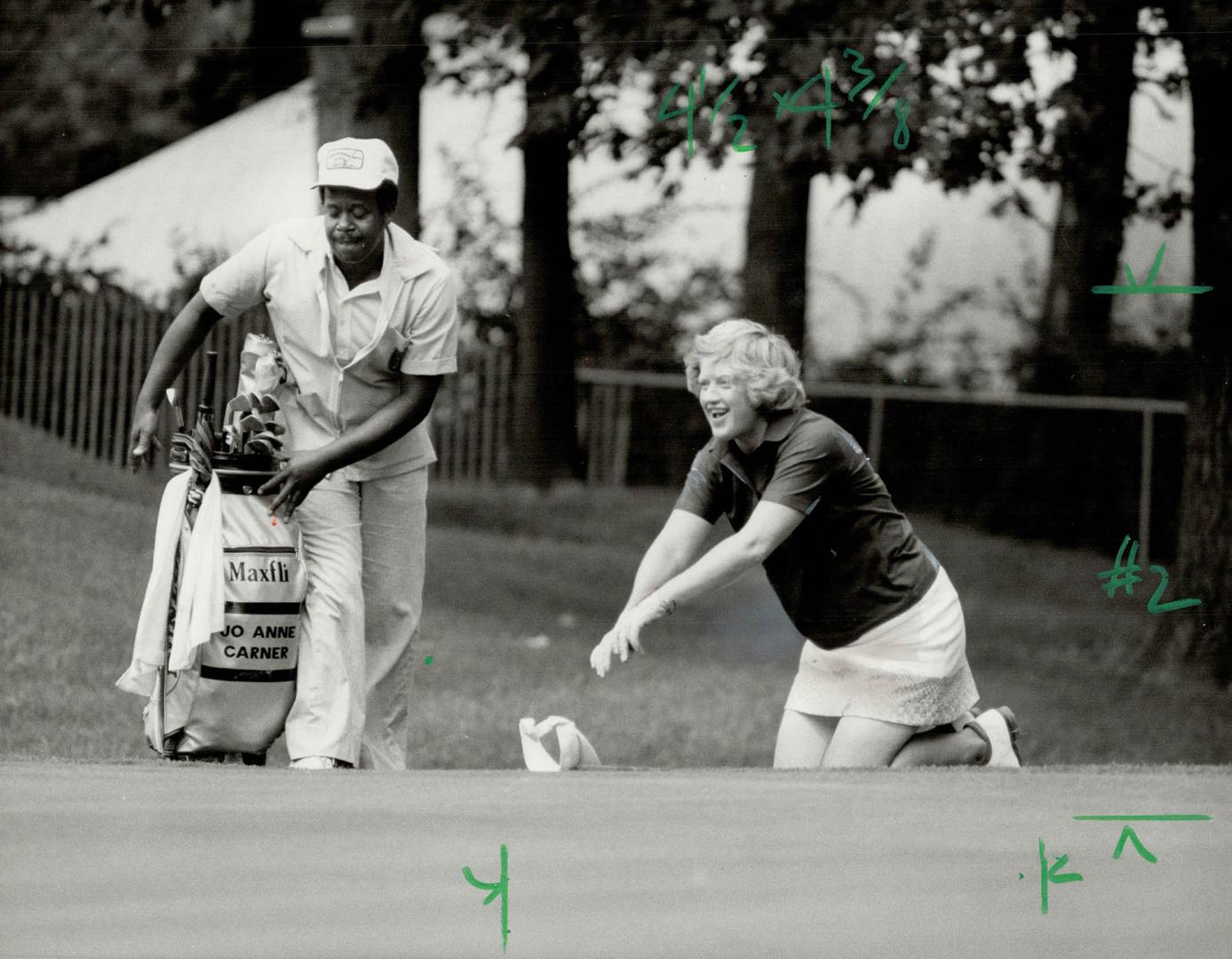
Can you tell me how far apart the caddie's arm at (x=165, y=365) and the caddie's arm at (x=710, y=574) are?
4.00ft

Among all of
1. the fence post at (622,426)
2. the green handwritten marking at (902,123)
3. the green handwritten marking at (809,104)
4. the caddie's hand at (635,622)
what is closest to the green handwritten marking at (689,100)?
the green handwritten marking at (809,104)

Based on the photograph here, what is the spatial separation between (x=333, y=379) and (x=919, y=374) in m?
6.55

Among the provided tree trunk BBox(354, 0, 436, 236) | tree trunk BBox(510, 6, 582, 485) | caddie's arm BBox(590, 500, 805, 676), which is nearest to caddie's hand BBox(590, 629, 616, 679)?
caddie's arm BBox(590, 500, 805, 676)

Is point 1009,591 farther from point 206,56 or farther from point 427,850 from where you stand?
point 427,850

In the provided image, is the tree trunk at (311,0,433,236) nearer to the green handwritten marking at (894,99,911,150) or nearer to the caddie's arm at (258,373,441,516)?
the green handwritten marking at (894,99,911,150)

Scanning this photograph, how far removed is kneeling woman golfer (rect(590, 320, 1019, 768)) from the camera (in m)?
4.30

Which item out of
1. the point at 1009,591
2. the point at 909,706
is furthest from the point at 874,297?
the point at 909,706

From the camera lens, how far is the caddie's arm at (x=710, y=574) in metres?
3.88

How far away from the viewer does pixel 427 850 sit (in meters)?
3.12

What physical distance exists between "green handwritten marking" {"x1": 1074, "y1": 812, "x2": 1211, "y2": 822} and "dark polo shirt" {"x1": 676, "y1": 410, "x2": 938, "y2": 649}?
3.59ft

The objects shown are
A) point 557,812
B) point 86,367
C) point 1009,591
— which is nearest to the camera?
point 557,812

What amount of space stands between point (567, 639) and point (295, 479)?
10.7ft

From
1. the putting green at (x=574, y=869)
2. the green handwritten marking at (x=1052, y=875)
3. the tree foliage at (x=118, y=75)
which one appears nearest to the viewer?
the putting green at (x=574, y=869)

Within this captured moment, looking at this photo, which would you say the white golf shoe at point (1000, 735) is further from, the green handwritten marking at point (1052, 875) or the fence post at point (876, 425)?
the fence post at point (876, 425)
